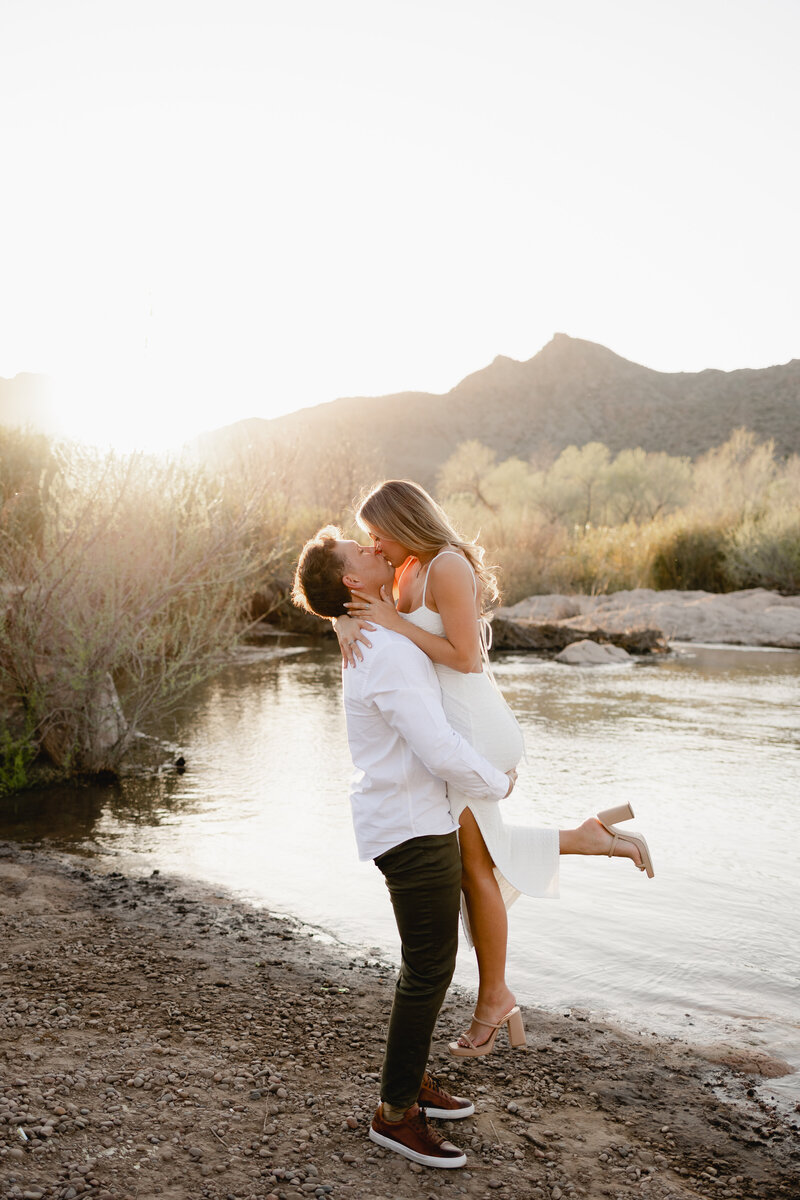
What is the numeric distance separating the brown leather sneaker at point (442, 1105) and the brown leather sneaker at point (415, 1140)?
6.1 inches

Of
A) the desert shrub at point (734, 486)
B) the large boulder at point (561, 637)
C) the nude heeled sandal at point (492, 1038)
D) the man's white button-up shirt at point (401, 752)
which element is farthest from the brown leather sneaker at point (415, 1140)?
the desert shrub at point (734, 486)

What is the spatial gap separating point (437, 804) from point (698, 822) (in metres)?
5.35

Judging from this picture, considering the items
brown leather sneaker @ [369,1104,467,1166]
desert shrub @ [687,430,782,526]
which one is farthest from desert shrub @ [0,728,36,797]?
desert shrub @ [687,430,782,526]

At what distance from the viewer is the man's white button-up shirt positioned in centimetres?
286

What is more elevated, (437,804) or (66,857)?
(437,804)

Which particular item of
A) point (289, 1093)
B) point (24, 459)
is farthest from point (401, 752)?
point (24, 459)

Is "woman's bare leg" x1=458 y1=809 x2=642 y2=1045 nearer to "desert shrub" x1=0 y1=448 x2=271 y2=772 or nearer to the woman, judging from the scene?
the woman

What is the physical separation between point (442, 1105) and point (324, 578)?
176 cm

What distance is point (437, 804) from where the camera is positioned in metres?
2.97

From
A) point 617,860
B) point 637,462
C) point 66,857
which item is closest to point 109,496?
point 66,857

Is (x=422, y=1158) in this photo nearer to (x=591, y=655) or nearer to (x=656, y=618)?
(x=591, y=655)

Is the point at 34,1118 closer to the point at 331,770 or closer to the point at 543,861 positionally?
the point at 543,861

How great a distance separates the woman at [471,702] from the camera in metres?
3.08

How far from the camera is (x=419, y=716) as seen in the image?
9.34ft
